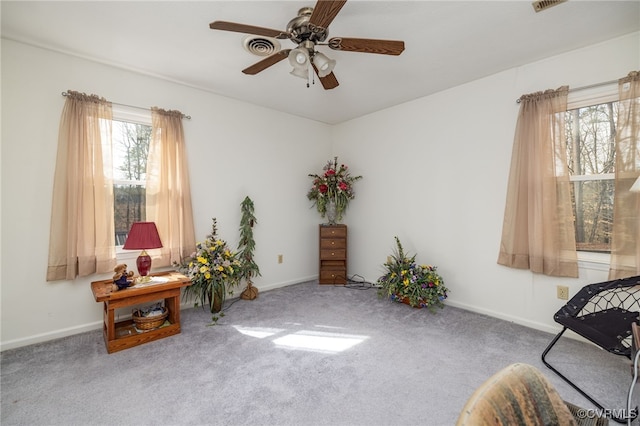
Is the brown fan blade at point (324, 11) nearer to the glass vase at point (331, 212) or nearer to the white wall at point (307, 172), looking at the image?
the white wall at point (307, 172)

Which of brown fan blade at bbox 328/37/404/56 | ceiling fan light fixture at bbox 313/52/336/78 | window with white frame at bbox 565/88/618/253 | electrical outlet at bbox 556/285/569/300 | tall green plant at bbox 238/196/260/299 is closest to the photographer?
brown fan blade at bbox 328/37/404/56

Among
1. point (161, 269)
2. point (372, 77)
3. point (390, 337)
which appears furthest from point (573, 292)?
point (161, 269)

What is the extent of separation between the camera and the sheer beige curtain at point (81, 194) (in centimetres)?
248

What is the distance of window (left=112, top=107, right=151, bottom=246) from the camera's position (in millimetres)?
2867

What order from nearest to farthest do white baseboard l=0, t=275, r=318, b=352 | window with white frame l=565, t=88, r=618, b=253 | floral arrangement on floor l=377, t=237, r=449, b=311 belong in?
1. white baseboard l=0, t=275, r=318, b=352
2. window with white frame l=565, t=88, r=618, b=253
3. floral arrangement on floor l=377, t=237, r=449, b=311

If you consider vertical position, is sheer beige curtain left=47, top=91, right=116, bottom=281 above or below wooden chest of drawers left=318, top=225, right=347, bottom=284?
above

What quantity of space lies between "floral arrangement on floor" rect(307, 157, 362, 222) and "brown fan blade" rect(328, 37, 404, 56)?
7.67ft

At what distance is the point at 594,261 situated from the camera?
2.41m

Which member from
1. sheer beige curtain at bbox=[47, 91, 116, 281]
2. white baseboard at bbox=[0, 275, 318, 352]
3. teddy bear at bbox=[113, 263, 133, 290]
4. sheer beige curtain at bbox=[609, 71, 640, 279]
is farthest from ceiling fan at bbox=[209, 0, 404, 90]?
white baseboard at bbox=[0, 275, 318, 352]

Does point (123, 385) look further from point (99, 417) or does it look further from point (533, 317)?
point (533, 317)

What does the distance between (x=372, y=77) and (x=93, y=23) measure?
2487mm

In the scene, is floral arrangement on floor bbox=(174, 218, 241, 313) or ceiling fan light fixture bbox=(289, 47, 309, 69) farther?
floral arrangement on floor bbox=(174, 218, 241, 313)

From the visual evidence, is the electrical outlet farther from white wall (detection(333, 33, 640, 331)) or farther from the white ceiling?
the white ceiling

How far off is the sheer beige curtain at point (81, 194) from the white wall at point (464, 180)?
3238mm
